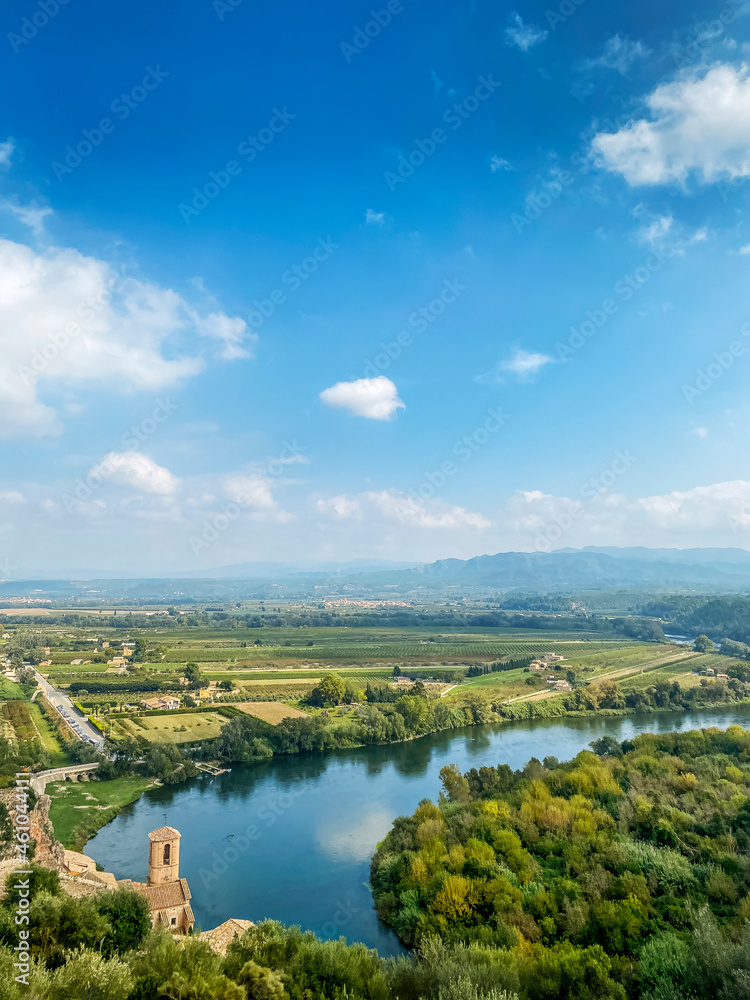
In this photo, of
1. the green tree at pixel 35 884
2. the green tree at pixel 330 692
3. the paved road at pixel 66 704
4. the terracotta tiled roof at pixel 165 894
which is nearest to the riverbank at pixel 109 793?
the paved road at pixel 66 704

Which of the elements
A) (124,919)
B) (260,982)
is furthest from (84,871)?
(260,982)

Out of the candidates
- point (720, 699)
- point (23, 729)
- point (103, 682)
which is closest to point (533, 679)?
point (720, 699)

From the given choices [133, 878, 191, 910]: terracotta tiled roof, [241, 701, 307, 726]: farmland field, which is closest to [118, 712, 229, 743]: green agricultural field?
[241, 701, 307, 726]: farmland field

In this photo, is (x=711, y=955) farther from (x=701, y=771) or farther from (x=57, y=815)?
(x=57, y=815)

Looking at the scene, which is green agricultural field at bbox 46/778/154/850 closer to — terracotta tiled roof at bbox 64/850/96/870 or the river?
the river

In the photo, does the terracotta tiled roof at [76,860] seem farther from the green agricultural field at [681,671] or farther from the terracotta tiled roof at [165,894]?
the green agricultural field at [681,671]

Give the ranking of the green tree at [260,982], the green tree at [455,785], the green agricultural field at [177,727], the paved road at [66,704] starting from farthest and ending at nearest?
the green agricultural field at [177,727] → the paved road at [66,704] → the green tree at [455,785] → the green tree at [260,982]
